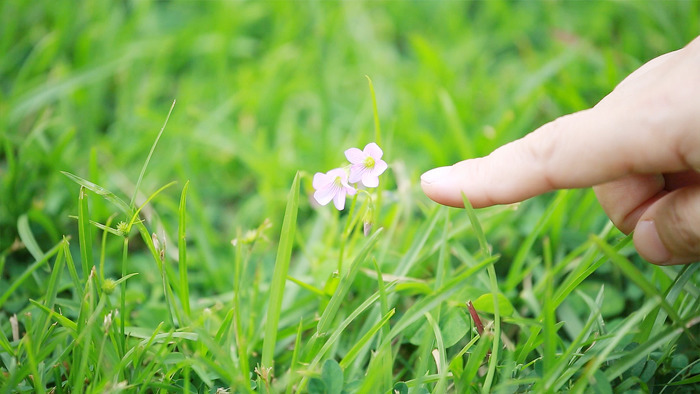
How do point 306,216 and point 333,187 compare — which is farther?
point 306,216

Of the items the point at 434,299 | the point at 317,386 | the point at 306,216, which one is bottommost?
the point at 306,216

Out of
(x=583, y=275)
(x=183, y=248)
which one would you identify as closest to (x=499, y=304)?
(x=583, y=275)

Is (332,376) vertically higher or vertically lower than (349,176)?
lower

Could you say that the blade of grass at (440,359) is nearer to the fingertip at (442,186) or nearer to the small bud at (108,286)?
the fingertip at (442,186)

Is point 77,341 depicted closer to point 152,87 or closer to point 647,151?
point 647,151

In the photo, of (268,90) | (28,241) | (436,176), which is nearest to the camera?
(436,176)

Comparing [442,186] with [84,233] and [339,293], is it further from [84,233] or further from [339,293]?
[84,233]

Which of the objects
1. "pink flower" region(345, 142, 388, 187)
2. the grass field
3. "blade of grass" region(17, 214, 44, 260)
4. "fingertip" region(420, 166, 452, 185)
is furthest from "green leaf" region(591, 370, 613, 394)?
"blade of grass" region(17, 214, 44, 260)

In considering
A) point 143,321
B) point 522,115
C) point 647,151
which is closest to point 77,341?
point 143,321
